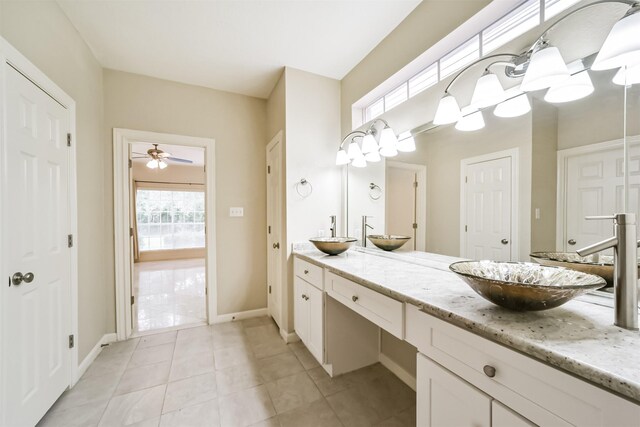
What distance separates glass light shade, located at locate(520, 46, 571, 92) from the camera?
97 centimetres

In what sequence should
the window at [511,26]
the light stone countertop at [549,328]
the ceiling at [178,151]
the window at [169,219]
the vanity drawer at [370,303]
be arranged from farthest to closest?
the window at [169,219], the ceiling at [178,151], the window at [511,26], the vanity drawer at [370,303], the light stone countertop at [549,328]

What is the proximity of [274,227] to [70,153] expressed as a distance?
1756mm

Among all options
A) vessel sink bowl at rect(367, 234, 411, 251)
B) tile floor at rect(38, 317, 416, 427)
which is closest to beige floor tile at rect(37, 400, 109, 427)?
tile floor at rect(38, 317, 416, 427)

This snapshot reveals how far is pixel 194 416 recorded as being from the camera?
5.01ft

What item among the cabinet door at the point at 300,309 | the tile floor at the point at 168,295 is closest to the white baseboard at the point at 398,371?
the cabinet door at the point at 300,309

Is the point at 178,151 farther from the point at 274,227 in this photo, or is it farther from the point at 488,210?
the point at 488,210

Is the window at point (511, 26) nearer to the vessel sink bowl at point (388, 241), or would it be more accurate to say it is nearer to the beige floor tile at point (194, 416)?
the vessel sink bowl at point (388, 241)

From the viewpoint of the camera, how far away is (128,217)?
101 inches

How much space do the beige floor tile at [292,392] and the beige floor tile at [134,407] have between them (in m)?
0.73

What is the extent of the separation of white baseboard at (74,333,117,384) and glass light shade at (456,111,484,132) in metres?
3.17

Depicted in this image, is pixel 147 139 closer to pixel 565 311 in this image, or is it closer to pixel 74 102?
pixel 74 102

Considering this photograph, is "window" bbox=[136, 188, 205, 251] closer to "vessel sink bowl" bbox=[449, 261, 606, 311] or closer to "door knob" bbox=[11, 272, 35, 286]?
"door knob" bbox=[11, 272, 35, 286]

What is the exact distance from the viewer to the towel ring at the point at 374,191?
2222 millimetres

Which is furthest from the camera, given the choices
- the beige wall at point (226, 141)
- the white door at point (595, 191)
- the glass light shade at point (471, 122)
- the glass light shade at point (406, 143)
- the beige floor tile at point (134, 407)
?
the beige wall at point (226, 141)
